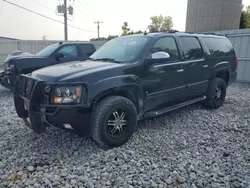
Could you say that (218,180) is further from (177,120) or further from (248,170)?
(177,120)

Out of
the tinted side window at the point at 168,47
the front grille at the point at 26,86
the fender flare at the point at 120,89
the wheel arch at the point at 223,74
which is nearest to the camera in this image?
the fender flare at the point at 120,89

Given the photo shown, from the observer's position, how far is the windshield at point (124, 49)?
11.6 ft

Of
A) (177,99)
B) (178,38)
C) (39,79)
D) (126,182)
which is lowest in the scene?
(126,182)

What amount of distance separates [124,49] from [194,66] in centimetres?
161

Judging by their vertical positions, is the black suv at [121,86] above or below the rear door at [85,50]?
below

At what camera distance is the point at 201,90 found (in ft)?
15.5

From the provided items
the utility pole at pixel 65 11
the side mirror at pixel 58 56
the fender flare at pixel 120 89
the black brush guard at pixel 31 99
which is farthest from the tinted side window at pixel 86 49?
the utility pole at pixel 65 11

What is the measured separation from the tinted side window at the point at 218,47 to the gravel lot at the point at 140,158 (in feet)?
5.77

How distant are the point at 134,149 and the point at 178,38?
7.99ft

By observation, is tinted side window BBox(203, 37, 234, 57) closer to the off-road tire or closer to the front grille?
the off-road tire

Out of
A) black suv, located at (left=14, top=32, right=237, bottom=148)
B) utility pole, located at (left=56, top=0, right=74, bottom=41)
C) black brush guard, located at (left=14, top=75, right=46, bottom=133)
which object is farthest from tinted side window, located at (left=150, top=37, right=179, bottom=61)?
utility pole, located at (left=56, top=0, right=74, bottom=41)

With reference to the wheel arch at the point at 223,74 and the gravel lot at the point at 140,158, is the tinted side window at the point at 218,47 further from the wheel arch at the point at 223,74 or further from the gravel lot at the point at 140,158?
the gravel lot at the point at 140,158

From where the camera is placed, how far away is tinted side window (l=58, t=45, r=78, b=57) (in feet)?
23.2

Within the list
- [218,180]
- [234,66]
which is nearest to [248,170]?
[218,180]
